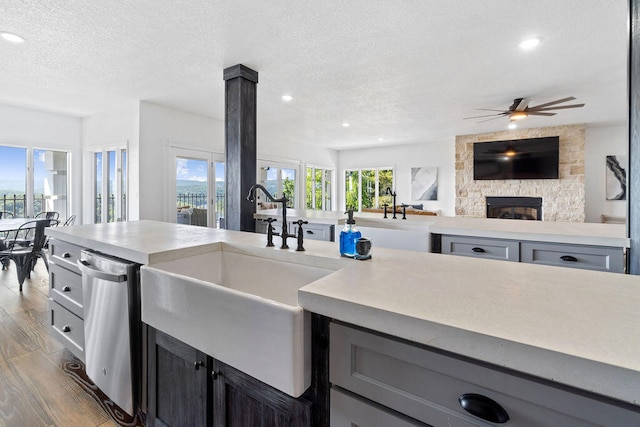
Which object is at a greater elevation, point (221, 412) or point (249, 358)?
point (249, 358)

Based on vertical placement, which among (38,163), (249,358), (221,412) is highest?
(38,163)

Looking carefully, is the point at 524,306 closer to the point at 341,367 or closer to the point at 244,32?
the point at 341,367

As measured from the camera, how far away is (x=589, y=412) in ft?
1.77

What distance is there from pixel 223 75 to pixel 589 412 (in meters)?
3.83

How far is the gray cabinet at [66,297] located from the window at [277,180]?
4.46m

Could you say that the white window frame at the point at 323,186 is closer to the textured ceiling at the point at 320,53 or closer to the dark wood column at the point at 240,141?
the textured ceiling at the point at 320,53

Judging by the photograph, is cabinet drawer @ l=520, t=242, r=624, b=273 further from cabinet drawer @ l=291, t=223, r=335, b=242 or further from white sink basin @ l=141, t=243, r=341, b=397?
cabinet drawer @ l=291, t=223, r=335, b=242

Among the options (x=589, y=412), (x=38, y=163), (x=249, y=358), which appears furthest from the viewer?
(x=38, y=163)

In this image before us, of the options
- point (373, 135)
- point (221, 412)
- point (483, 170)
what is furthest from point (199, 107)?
point (483, 170)

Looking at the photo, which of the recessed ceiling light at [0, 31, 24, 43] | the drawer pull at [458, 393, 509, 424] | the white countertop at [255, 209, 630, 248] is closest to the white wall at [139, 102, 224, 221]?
the recessed ceiling light at [0, 31, 24, 43]

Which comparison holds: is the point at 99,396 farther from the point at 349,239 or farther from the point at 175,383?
the point at 349,239

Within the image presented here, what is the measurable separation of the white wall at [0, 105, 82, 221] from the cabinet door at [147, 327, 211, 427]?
569 centimetres

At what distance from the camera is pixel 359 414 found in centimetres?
79

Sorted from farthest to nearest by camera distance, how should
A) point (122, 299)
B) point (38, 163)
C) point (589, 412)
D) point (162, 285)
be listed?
1. point (38, 163)
2. point (122, 299)
3. point (162, 285)
4. point (589, 412)
